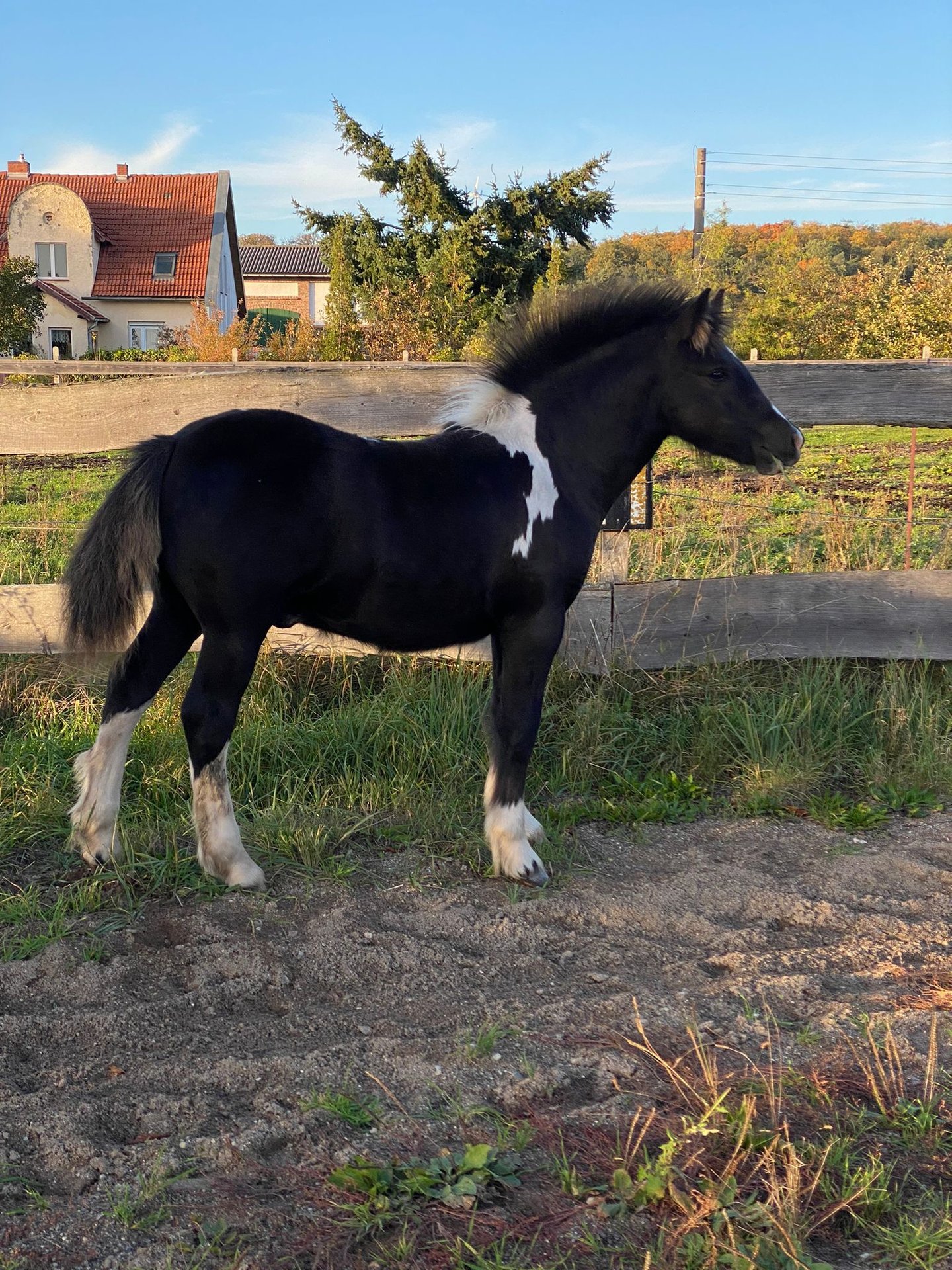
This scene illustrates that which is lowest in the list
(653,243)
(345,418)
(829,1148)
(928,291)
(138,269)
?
(829,1148)

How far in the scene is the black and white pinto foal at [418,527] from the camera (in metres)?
3.40

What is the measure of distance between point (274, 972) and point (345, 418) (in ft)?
9.14

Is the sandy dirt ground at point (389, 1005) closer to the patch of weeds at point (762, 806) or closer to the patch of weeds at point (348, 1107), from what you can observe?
the patch of weeds at point (348, 1107)

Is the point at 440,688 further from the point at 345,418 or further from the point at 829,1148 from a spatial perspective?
the point at 829,1148

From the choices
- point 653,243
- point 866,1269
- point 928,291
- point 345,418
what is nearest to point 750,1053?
point 866,1269

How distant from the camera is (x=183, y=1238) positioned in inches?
75.2

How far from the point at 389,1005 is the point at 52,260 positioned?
44813 mm

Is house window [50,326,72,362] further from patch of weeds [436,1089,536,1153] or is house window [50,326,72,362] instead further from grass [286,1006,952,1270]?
grass [286,1006,952,1270]

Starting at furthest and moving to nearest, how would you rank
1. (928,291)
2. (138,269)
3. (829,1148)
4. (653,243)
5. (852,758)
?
(653,243) < (138,269) < (928,291) < (852,758) < (829,1148)

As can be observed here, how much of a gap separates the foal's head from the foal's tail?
1.86m

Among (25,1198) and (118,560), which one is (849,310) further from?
(25,1198)

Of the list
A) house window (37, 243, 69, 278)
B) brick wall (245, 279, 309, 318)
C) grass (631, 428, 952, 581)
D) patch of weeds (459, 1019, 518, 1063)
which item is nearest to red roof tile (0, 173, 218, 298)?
house window (37, 243, 69, 278)

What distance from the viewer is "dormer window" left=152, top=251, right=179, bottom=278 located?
42.5m

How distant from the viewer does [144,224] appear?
1732 inches
